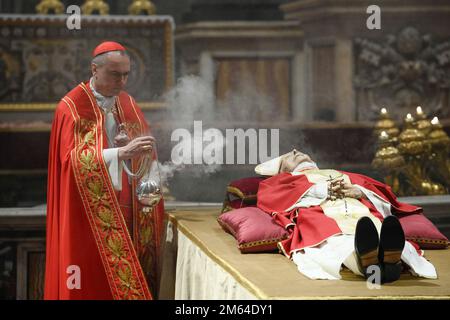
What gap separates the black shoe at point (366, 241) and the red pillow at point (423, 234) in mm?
926

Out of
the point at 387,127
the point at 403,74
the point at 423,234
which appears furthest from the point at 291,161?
the point at 403,74

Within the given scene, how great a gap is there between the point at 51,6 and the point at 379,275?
4.98 meters

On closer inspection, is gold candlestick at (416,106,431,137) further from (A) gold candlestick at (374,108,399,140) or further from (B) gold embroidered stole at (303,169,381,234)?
(B) gold embroidered stole at (303,169,381,234)

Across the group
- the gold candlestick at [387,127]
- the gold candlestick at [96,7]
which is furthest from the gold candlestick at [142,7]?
the gold candlestick at [387,127]

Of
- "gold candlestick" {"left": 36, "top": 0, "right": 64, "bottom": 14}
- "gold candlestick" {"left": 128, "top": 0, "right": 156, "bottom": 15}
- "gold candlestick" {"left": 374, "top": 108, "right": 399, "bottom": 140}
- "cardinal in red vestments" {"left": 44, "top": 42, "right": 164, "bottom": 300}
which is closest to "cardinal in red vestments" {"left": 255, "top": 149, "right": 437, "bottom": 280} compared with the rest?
"cardinal in red vestments" {"left": 44, "top": 42, "right": 164, "bottom": 300}

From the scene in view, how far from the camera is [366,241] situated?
3.73 m

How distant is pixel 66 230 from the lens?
4.72m

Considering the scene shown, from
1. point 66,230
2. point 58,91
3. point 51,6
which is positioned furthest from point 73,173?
point 51,6

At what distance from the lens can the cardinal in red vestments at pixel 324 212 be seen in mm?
3971

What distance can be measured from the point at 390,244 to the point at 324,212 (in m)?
0.76
